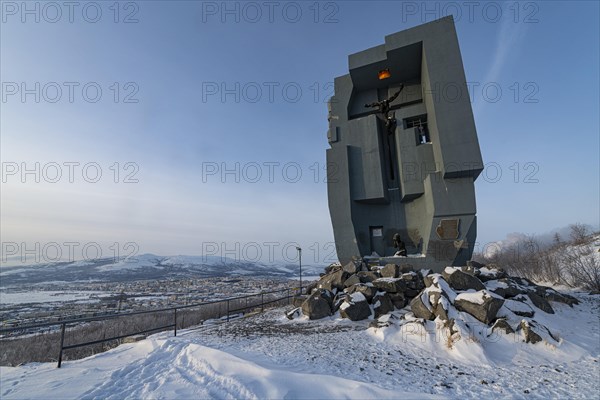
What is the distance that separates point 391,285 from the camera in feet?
35.1

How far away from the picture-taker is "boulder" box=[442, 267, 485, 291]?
8844mm

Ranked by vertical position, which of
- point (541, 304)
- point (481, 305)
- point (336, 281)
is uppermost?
point (481, 305)

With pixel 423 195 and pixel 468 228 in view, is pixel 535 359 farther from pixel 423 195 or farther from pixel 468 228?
pixel 423 195

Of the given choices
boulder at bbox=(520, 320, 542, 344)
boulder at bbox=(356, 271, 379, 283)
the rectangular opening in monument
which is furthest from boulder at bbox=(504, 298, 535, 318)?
the rectangular opening in monument

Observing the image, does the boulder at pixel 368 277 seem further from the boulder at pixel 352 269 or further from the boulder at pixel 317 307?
the boulder at pixel 317 307

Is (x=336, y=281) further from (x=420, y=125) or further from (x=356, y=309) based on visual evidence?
(x=420, y=125)

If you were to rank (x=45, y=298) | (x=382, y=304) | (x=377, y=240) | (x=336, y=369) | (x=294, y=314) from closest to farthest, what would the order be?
(x=336, y=369) → (x=382, y=304) → (x=294, y=314) → (x=377, y=240) → (x=45, y=298)

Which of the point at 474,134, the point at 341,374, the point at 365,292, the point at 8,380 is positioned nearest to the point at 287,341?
the point at 341,374

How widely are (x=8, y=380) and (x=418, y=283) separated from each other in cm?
1169

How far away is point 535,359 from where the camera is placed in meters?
5.75

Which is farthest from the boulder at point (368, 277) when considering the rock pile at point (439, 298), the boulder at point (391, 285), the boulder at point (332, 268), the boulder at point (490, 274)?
the boulder at point (490, 274)

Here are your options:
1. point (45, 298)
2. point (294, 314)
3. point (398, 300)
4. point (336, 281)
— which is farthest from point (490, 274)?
point (45, 298)

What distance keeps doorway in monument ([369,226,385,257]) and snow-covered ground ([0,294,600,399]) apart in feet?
25.9

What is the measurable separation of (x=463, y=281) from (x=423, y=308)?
1.88m
